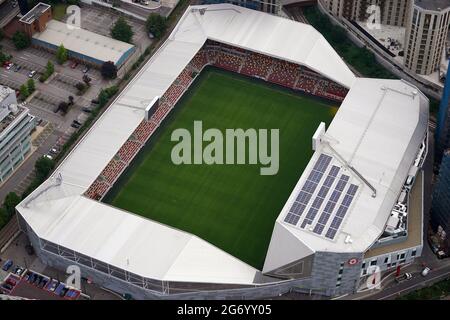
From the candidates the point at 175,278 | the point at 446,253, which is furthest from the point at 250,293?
the point at 446,253

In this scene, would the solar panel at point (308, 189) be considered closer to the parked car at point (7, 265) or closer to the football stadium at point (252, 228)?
the football stadium at point (252, 228)

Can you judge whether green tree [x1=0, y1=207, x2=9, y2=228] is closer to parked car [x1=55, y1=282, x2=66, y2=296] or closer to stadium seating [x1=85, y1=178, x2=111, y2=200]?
stadium seating [x1=85, y1=178, x2=111, y2=200]

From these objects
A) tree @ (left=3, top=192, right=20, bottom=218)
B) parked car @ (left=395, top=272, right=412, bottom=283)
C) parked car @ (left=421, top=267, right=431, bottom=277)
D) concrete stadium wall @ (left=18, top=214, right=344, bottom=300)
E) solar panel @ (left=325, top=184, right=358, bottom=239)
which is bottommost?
parked car @ (left=395, top=272, right=412, bottom=283)

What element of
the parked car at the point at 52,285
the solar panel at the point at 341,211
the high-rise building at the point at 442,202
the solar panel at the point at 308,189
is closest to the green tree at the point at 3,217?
the parked car at the point at 52,285

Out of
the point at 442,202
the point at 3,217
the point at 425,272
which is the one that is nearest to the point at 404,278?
the point at 425,272

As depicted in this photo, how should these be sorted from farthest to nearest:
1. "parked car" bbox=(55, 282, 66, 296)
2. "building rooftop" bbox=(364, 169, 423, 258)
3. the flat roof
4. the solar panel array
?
"parked car" bbox=(55, 282, 66, 296), "building rooftop" bbox=(364, 169, 423, 258), the solar panel array, the flat roof

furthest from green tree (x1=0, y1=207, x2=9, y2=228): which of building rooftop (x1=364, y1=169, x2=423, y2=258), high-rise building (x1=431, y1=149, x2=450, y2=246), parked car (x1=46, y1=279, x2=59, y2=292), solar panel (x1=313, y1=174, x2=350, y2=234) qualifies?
high-rise building (x1=431, y1=149, x2=450, y2=246)
